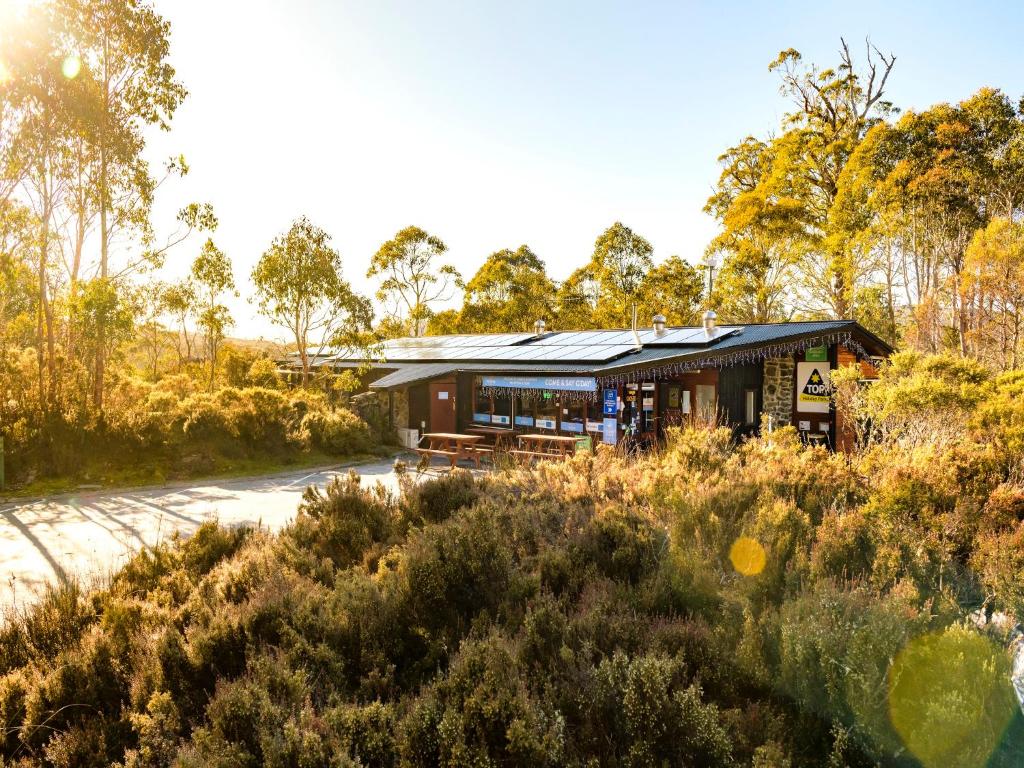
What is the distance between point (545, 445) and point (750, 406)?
5732 millimetres

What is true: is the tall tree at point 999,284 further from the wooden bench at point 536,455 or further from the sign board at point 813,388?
the wooden bench at point 536,455

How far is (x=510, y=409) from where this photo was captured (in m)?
19.6

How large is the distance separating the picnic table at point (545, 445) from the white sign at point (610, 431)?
79 centimetres

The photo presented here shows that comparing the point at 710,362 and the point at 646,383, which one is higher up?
the point at 710,362

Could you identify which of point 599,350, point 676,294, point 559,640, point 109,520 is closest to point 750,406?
point 599,350

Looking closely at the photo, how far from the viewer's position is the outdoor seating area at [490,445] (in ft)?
50.6

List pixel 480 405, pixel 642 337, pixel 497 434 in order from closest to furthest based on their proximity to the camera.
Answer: pixel 497 434
pixel 642 337
pixel 480 405

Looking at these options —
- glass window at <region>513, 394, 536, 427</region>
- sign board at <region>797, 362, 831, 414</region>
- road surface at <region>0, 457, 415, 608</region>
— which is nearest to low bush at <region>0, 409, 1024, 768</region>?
road surface at <region>0, 457, 415, 608</region>

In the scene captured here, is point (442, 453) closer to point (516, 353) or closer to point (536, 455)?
point (536, 455)

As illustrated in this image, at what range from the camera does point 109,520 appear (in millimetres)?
10273

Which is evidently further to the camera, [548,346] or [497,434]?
[548,346]

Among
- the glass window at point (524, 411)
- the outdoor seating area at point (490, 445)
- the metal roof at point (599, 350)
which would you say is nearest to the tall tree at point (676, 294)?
the metal roof at point (599, 350)

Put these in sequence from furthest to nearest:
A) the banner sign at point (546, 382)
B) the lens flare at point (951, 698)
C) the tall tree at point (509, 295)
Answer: the tall tree at point (509, 295) < the banner sign at point (546, 382) < the lens flare at point (951, 698)

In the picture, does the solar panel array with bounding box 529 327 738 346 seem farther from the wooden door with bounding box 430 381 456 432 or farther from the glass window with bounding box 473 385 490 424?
the wooden door with bounding box 430 381 456 432
